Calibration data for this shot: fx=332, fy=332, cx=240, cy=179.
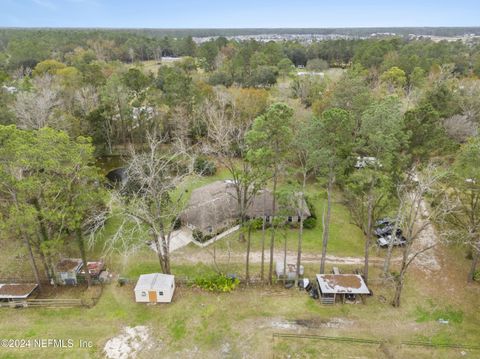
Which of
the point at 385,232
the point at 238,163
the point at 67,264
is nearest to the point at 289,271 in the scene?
the point at 385,232

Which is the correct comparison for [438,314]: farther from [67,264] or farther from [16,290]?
[16,290]

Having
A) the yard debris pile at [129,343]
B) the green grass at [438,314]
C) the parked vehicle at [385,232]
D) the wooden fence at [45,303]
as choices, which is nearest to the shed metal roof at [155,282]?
the yard debris pile at [129,343]

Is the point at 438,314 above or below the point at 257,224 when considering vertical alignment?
below

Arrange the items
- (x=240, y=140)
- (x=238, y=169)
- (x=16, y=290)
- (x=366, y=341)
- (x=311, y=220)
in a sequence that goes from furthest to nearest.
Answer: (x=238, y=169)
(x=240, y=140)
(x=311, y=220)
(x=16, y=290)
(x=366, y=341)

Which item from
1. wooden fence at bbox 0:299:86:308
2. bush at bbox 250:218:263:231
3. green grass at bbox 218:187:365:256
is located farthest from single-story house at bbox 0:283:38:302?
bush at bbox 250:218:263:231

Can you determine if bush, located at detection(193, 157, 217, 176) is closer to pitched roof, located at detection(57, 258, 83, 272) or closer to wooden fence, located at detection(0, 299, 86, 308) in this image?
pitched roof, located at detection(57, 258, 83, 272)

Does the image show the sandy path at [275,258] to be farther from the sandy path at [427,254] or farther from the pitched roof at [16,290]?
the pitched roof at [16,290]
